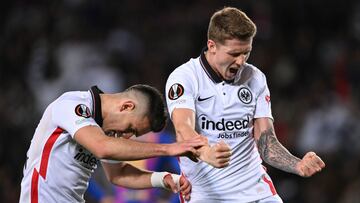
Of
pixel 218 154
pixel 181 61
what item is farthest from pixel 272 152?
pixel 181 61

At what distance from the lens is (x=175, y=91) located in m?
6.14

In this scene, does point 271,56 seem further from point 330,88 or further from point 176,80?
point 176,80

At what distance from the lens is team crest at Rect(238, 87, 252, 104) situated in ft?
20.7

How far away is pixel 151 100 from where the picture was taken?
5895 mm

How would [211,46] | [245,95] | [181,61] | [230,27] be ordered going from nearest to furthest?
[230,27] → [211,46] → [245,95] → [181,61]

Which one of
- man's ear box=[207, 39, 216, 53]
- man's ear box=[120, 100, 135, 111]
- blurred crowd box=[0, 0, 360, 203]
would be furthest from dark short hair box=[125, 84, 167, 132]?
blurred crowd box=[0, 0, 360, 203]

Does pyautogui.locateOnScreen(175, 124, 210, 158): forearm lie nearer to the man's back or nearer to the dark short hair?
the dark short hair

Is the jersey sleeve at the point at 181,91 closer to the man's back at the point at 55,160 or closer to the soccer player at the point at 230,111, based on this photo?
the soccer player at the point at 230,111

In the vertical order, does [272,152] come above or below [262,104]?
below

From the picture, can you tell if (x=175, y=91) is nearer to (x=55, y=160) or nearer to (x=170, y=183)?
(x=170, y=183)

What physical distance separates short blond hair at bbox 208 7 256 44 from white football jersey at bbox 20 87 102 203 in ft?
2.77

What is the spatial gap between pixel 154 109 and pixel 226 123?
59 cm

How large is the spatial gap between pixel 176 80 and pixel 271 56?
633cm

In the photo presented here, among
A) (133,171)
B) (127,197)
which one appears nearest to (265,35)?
(127,197)
